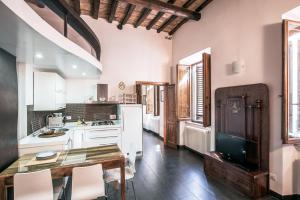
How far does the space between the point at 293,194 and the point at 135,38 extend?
509cm

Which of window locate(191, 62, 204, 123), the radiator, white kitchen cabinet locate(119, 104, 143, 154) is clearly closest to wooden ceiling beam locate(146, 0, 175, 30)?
window locate(191, 62, 204, 123)

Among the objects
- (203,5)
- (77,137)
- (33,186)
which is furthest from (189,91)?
(33,186)

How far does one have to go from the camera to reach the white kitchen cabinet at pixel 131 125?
4.34 metres

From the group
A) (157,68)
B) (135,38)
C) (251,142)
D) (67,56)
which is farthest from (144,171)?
(135,38)

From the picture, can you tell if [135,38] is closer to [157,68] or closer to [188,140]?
[157,68]

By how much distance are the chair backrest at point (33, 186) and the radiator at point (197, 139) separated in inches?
137

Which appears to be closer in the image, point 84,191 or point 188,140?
point 84,191

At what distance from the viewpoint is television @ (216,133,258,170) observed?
2822mm

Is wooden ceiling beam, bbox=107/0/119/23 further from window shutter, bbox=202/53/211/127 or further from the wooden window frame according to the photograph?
the wooden window frame

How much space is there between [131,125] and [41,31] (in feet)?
10.2

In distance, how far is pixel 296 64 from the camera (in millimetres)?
2553

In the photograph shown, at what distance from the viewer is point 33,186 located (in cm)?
169

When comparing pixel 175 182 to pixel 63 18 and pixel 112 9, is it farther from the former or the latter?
pixel 112 9

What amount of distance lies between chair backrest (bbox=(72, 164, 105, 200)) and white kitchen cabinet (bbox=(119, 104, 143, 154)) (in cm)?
240
